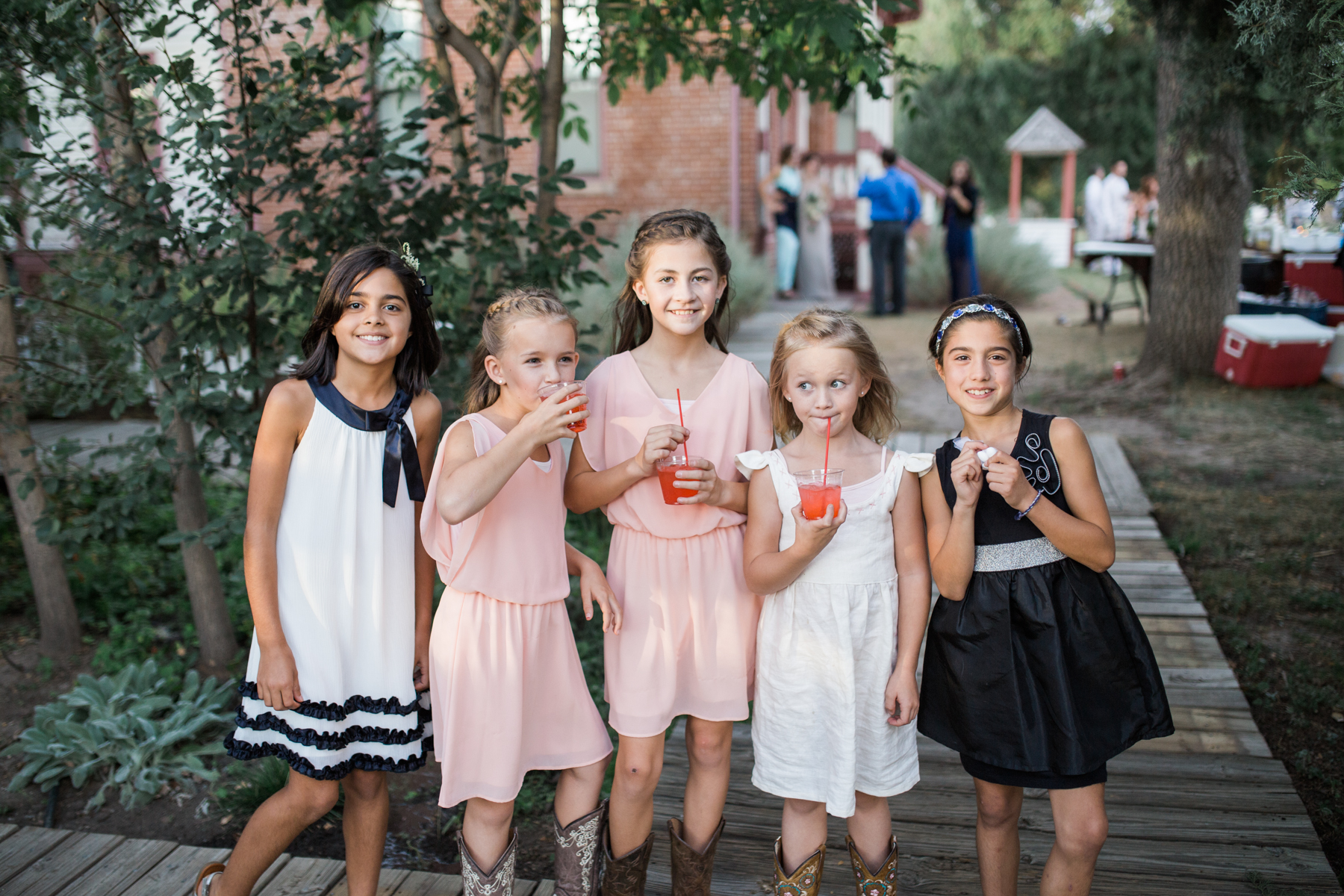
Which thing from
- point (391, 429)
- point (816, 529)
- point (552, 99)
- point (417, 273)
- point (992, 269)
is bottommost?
point (816, 529)

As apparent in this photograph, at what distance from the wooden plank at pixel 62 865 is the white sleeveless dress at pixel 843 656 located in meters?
1.87

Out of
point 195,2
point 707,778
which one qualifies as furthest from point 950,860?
point 195,2

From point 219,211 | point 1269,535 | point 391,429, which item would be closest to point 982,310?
point 391,429

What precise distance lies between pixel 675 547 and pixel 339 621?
2.55ft

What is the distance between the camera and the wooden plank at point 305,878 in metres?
2.60

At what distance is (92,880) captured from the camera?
8.69 ft

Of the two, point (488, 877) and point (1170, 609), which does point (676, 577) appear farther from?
point (1170, 609)

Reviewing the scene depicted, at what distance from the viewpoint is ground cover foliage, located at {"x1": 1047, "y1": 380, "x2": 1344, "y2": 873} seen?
352 centimetres

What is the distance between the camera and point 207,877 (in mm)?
2486

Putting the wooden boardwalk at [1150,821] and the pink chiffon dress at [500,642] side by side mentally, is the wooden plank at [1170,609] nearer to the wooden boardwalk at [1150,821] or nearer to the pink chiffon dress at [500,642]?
the wooden boardwalk at [1150,821]

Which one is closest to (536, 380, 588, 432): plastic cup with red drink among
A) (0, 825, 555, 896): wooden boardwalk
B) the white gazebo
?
(0, 825, 555, 896): wooden boardwalk

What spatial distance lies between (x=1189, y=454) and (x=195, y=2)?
610 cm

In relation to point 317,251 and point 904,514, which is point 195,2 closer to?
point 317,251

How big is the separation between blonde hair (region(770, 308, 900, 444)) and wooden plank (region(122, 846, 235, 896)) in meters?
1.81
